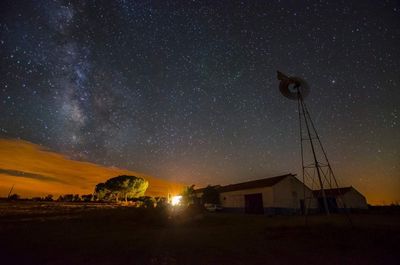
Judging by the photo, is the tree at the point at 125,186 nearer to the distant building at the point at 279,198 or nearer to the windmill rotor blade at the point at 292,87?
the distant building at the point at 279,198

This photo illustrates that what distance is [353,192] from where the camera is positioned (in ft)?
130

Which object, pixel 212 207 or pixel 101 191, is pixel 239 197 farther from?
pixel 101 191

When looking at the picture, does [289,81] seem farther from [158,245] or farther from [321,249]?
[158,245]

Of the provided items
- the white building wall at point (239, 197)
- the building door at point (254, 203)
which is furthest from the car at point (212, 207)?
the building door at point (254, 203)

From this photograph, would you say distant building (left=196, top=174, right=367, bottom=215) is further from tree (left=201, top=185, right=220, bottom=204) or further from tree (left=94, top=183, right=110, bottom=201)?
tree (left=94, top=183, right=110, bottom=201)

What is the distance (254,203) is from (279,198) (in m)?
4.04

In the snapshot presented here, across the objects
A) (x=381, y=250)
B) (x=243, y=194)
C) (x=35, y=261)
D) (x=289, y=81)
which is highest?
(x=289, y=81)

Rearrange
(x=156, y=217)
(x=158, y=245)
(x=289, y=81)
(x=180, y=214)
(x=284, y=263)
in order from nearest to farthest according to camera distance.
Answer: (x=284, y=263)
(x=158, y=245)
(x=289, y=81)
(x=156, y=217)
(x=180, y=214)

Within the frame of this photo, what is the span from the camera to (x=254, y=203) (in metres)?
35.7

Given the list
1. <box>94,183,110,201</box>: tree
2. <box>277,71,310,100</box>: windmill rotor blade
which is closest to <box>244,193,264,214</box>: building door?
<box>277,71,310,100</box>: windmill rotor blade

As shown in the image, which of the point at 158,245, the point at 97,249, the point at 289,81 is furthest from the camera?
the point at 289,81

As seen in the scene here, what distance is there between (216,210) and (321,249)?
3329 cm

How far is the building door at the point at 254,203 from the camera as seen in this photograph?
A: 34.6 metres

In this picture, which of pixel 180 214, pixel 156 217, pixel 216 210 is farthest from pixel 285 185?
pixel 156 217
